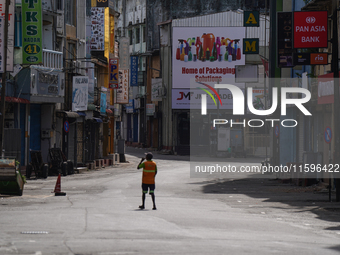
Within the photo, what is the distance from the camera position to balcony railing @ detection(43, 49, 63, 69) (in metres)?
34.2

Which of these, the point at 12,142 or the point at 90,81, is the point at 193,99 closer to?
the point at 90,81

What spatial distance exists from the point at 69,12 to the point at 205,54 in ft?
82.9

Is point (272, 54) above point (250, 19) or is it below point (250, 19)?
below

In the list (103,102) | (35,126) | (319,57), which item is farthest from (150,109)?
(319,57)

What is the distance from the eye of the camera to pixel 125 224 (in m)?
13.3

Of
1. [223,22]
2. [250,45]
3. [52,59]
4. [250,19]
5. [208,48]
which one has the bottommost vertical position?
[52,59]

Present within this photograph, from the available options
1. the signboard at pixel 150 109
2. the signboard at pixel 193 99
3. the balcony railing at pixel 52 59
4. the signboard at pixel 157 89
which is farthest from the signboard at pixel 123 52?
the balcony railing at pixel 52 59

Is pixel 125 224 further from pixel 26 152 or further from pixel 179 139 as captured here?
pixel 179 139

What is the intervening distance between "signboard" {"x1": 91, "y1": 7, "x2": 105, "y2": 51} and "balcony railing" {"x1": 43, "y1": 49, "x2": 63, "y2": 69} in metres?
10.1

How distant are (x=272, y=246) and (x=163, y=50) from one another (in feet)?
190

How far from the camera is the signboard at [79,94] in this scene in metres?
38.4

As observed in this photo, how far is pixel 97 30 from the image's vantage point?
46.1m

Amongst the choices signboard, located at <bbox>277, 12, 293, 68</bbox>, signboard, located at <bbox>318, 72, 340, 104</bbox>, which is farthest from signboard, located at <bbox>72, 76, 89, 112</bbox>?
signboard, located at <bbox>318, 72, 340, 104</bbox>

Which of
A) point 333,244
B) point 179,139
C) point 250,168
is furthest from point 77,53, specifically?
point 333,244
